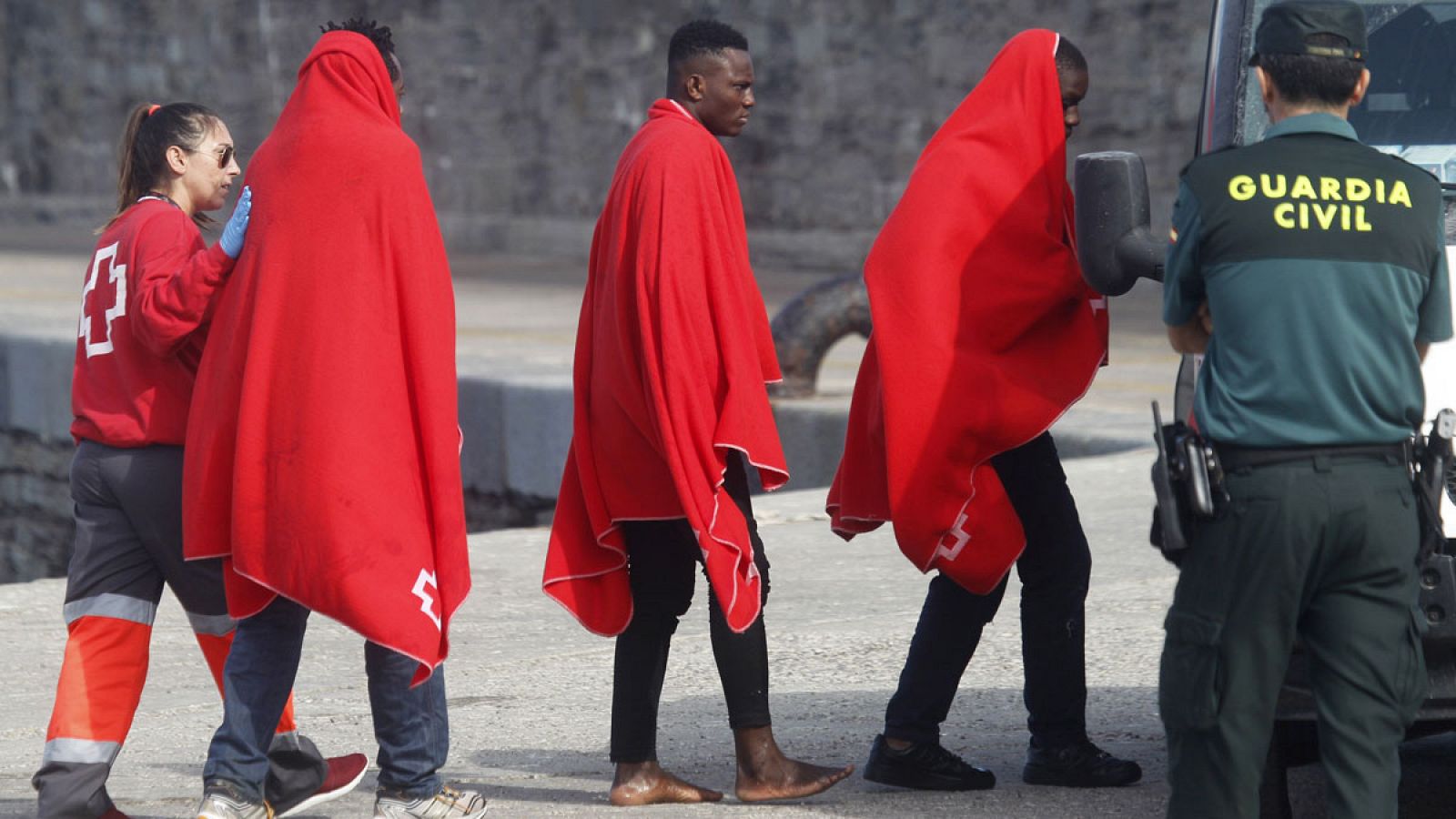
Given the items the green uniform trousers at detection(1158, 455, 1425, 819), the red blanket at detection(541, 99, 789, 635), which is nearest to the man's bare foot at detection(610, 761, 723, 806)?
the red blanket at detection(541, 99, 789, 635)

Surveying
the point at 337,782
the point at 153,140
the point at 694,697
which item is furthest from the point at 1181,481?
the point at 694,697

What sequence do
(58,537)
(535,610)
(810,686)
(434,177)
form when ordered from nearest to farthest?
1. (810,686)
2. (535,610)
3. (58,537)
4. (434,177)

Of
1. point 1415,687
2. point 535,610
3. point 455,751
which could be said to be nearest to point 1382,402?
point 1415,687

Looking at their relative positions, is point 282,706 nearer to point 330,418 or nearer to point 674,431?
point 330,418

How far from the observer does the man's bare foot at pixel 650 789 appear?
187 inches

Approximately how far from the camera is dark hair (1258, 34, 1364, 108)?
12.1 feet

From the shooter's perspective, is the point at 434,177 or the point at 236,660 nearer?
the point at 236,660

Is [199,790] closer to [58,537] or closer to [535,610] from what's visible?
[535,610]

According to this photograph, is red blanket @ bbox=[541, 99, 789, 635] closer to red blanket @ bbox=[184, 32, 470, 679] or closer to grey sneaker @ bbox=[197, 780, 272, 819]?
red blanket @ bbox=[184, 32, 470, 679]

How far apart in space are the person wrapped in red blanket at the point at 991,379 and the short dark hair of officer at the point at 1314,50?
975 millimetres

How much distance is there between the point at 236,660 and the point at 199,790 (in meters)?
0.83

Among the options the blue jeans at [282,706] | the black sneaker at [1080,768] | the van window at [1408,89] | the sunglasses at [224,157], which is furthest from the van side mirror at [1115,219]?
the sunglasses at [224,157]

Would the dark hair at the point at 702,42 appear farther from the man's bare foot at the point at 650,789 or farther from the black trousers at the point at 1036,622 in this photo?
the man's bare foot at the point at 650,789

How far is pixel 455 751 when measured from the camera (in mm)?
5398
